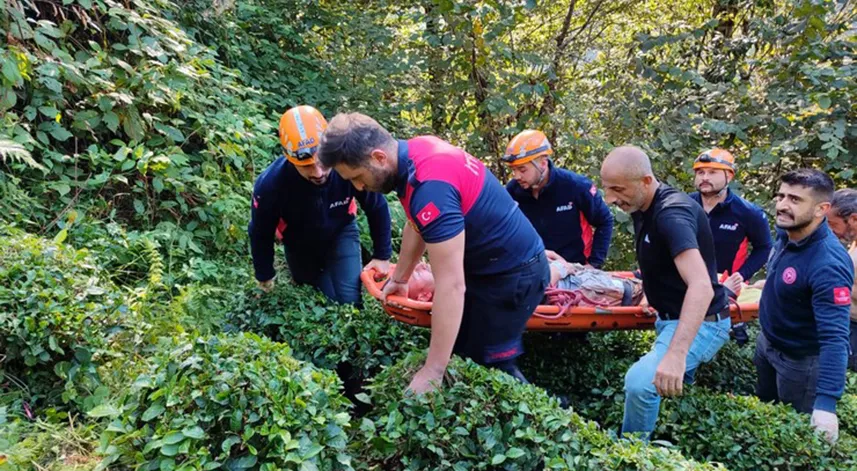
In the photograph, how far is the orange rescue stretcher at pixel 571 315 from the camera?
12.4 ft

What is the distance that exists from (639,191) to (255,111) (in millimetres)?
5136

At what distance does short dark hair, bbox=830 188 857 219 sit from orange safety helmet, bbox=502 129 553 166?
6.96 ft

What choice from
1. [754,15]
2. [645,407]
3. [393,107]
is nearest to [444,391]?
[645,407]

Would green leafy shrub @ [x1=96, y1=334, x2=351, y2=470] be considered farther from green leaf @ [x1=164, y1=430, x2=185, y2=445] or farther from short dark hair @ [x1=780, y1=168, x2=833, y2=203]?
short dark hair @ [x1=780, y1=168, x2=833, y2=203]

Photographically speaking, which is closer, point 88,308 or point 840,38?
point 88,308

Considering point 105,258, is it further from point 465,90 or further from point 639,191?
point 465,90

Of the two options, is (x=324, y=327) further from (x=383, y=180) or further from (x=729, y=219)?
(x=729, y=219)

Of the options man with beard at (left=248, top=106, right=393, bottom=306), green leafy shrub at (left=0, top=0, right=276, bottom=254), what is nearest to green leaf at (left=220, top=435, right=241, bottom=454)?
man with beard at (left=248, top=106, right=393, bottom=306)

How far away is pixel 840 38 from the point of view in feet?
24.0

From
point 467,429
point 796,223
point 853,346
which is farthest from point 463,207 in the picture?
point 853,346

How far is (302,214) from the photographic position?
414 cm

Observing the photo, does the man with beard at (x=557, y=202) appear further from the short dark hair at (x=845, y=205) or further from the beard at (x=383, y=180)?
the beard at (x=383, y=180)

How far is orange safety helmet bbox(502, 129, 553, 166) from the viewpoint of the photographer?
4.88 meters

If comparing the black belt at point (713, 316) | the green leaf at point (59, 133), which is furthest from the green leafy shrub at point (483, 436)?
the green leaf at point (59, 133)
